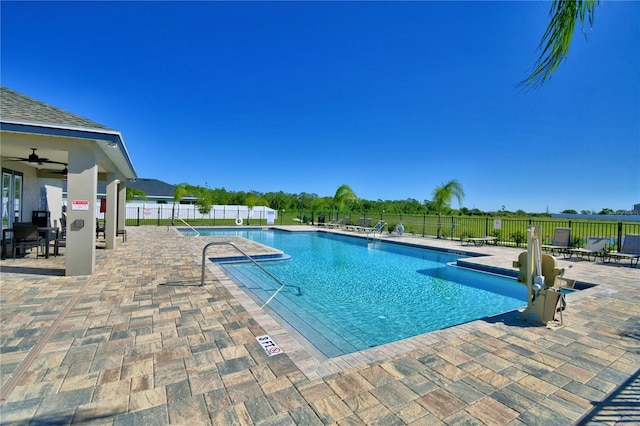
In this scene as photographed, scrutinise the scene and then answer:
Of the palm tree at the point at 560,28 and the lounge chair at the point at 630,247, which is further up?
the palm tree at the point at 560,28

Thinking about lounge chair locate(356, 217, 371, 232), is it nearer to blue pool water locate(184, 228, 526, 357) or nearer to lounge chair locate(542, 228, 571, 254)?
blue pool water locate(184, 228, 526, 357)

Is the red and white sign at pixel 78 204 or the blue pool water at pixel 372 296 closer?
the blue pool water at pixel 372 296

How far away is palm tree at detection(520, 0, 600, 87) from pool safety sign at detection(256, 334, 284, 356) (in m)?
2.82

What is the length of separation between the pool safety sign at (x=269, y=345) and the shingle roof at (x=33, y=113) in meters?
5.18

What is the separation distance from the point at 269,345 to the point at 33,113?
631 cm

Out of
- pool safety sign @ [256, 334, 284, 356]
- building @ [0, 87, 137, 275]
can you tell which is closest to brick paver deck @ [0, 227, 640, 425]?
pool safety sign @ [256, 334, 284, 356]

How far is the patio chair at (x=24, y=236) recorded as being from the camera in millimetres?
6840

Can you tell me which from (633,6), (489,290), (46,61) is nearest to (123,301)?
(633,6)

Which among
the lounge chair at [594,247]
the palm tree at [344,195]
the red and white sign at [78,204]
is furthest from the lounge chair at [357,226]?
the red and white sign at [78,204]

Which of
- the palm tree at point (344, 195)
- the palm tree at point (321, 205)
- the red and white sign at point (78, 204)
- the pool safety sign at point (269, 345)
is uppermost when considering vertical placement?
the palm tree at point (344, 195)

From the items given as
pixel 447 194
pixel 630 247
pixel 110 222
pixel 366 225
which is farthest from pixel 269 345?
pixel 447 194

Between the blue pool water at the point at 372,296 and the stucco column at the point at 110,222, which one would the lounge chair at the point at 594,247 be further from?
the stucco column at the point at 110,222

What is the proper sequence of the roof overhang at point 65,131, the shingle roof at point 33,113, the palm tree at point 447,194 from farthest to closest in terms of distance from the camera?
the palm tree at point 447,194
the shingle roof at point 33,113
the roof overhang at point 65,131

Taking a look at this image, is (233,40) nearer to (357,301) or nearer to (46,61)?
(46,61)
